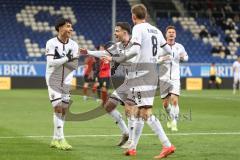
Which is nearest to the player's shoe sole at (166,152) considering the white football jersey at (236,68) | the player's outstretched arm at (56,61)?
the player's outstretched arm at (56,61)

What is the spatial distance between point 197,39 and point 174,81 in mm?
33086

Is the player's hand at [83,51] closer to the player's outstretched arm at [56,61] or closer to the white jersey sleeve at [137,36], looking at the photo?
the player's outstretched arm at [56,61]

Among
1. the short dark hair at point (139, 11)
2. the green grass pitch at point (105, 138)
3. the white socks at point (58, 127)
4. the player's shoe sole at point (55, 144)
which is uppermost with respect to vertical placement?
the short dark hair at point (139, 11)

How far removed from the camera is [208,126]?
17.2 meters

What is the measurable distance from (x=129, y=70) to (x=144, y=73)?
1.33 feet

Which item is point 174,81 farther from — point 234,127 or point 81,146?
point 81,146

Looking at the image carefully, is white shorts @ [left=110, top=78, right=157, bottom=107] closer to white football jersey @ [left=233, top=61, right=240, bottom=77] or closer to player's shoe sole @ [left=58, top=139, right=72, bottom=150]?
player's shoe sole @ [left=58, top=139, right=72, bottom=150]

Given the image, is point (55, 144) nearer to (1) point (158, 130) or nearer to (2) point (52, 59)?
(2) point (52, 59)

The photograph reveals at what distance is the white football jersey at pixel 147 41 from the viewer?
11.1 m

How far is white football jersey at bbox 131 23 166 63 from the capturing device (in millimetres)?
11117

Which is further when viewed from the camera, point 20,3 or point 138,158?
point 20,3

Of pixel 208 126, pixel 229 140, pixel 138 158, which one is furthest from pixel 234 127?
pixel 138 158

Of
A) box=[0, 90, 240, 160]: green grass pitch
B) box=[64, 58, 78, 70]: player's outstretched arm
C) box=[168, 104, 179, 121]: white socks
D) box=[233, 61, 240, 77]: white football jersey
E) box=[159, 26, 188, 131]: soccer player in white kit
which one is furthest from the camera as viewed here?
box=[233, 61, 240, 77]: white football jersey

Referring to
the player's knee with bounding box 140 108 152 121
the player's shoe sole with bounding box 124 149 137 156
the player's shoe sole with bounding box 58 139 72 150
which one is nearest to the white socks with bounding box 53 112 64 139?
the player's shoe sole with bounding box 58 139 72 150
